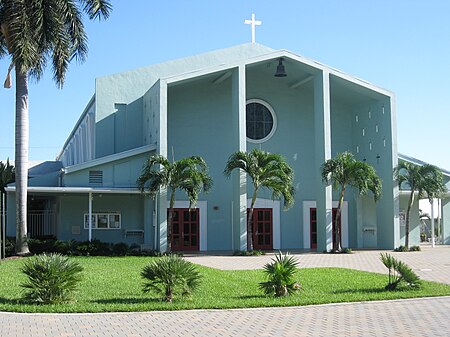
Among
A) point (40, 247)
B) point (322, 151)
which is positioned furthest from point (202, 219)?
point (40, 247)

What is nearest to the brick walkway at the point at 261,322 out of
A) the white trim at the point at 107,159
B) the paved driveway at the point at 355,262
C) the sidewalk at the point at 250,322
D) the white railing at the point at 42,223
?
the sidewalk at the point at 250,322

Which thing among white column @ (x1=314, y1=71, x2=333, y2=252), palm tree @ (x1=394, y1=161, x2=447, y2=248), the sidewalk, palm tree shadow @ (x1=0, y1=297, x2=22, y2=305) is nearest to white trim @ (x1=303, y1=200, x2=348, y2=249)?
white column @ (x1=314, y1=71, x2=333, y2=252)

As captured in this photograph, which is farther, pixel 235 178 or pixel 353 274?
pixel 235 178

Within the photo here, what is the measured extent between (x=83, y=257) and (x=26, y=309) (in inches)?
500

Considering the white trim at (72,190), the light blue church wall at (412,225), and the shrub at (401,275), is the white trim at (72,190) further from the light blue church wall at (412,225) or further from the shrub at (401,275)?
the shrub at (401,275)

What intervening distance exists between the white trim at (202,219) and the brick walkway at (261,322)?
16830 millimetres

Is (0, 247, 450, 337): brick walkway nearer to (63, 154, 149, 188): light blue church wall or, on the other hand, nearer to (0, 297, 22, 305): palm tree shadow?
(0, 297, 22, 305): palm tree shadow

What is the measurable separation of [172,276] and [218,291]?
203 cm

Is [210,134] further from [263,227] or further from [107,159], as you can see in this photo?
[107,159]

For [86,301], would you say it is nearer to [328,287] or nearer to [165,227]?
[328,287]

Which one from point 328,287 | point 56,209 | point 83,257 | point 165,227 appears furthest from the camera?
point 56,209

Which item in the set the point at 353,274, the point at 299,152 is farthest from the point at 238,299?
the point at 299,152

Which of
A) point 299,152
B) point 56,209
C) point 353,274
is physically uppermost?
point 299,152

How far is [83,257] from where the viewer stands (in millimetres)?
23281
